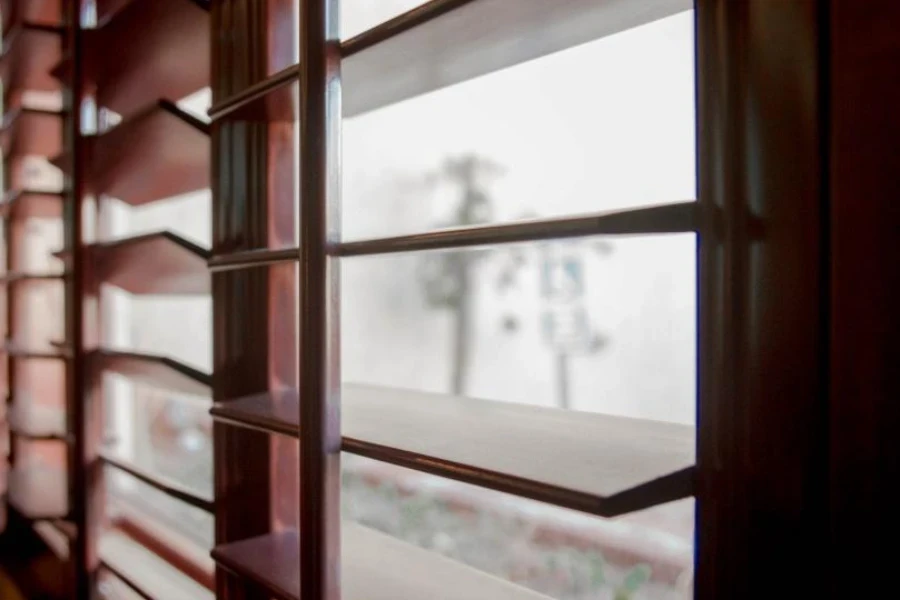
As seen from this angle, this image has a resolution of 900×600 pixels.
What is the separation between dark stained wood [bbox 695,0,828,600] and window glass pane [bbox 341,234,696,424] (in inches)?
55.8

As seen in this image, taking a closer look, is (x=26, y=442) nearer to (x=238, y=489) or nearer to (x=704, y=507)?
(x=238, y=489)

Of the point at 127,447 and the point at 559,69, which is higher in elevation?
the point at 559,69

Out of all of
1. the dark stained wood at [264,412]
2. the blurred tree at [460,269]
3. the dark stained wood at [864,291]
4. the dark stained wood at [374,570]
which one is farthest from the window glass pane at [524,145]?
the dark stained wood at [864,291]

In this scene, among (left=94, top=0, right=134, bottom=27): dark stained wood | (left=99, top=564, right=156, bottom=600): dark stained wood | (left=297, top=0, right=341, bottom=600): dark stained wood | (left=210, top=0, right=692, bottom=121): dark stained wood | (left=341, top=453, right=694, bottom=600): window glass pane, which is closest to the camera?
(left=210, top=0, right=692, bottom=121): dark stained wood

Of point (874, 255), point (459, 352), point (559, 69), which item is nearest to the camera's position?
point (874, 255)

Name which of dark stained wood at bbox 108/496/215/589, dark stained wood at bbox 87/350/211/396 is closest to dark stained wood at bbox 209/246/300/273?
dark stained wood at bbox 87/350/211/396

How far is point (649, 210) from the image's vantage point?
544 millimetres

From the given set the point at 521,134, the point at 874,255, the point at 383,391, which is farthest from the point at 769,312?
the point at 521,134

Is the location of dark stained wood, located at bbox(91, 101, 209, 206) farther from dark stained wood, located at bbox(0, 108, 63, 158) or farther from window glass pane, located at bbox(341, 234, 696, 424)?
window glass pane, located at bbox(341, 234, 696, 424)

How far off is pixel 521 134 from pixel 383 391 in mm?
2082

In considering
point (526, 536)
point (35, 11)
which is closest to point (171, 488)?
point (35, 11)

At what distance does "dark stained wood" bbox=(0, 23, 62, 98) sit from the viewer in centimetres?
150

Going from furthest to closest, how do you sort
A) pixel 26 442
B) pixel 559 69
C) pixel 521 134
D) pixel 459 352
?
pixel 459 352 → pixel 521 134 → pixel 559 69 → pixel 26 442

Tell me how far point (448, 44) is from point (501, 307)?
9.58 ft
